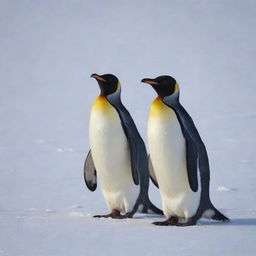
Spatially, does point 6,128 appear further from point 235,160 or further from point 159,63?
point 159,63

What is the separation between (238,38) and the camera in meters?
48.5

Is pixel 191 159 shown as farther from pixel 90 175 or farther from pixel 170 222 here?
pixel 90 175

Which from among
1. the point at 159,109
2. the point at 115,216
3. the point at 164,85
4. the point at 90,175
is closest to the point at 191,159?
the point at 159,109

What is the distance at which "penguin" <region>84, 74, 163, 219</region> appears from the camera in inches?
229

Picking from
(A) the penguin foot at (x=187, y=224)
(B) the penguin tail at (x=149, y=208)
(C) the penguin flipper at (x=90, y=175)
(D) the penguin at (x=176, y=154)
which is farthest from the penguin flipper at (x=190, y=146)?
(C) the penguin flipper at (x=90, y=175)

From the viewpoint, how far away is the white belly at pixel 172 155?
17.8 feet

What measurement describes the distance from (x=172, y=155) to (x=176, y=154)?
0.09ft

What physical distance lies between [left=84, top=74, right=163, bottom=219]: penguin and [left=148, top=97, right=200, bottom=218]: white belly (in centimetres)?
34

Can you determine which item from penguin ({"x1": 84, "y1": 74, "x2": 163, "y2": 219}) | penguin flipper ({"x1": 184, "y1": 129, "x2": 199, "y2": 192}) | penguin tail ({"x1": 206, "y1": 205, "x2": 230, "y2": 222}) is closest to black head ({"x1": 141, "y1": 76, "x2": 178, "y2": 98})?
penguin flipper ({"x1": 184, "y1": 129, "x2": 199, "y2": 192})

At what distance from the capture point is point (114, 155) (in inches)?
230

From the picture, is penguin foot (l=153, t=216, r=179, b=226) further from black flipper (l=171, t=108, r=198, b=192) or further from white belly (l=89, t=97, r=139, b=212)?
white belly (l=89, t=97, r=139, b=212)

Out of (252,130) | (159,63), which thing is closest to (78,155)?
(252,130)

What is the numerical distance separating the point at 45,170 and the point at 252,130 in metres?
4.91

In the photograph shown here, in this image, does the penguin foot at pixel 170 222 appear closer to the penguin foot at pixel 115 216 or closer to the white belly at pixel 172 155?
the white belly at pixel 172 155
